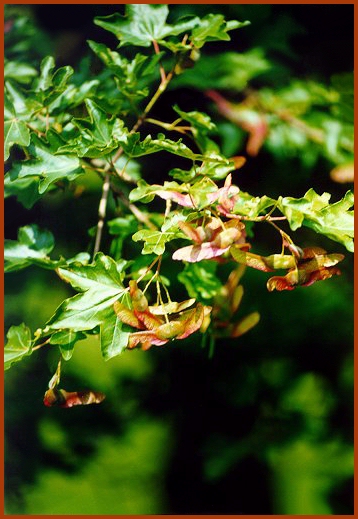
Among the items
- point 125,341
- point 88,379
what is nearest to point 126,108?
point 125,341

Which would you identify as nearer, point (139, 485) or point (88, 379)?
point (88, 379)

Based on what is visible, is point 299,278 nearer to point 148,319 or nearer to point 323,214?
point 323,214

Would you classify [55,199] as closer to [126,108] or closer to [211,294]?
[126,108]

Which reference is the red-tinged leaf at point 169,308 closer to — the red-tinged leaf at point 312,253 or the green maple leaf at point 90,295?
the green maple leaf at point 90,295

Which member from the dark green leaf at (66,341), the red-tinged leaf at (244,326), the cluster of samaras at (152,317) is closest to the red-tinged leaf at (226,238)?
the cluster of samaras at (152,317)

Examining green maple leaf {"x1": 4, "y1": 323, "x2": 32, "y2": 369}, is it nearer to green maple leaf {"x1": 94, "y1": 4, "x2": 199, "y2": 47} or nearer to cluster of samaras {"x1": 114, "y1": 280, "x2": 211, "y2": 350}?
cluster of samaras {"x1": 114, "y1": 280, "x2": 211, "y2": 350}

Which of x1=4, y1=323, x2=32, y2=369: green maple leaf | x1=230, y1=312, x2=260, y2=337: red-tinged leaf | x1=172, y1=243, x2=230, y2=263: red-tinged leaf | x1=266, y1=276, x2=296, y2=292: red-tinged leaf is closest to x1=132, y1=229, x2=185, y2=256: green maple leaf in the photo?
x1=172, y1=243, x2=230, y2=263: red-tinged leaf

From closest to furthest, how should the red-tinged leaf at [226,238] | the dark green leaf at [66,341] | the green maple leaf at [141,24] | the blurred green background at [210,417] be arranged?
the red-tinged leaf at [226,238] → the dark green leaf at [66,341] → the green maple leaf at [141,24] → the blurred green background at [210,417]

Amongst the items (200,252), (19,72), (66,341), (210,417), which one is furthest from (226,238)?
(210,417)
